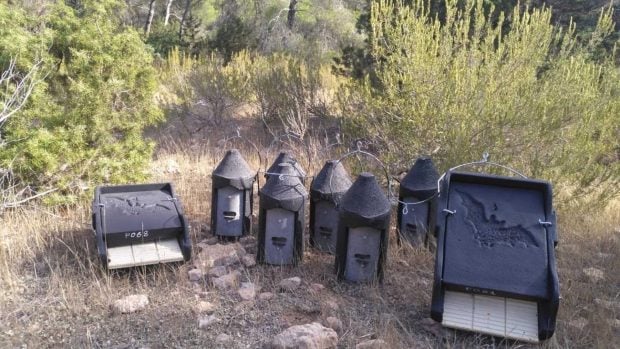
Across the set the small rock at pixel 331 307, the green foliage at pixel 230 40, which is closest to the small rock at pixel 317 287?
the small rock at pixel 331 307

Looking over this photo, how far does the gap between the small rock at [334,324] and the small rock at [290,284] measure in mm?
456

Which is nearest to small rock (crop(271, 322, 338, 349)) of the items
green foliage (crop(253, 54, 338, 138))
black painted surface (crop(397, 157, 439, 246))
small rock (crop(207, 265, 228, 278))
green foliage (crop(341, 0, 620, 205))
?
small rock (crop(207, 265, 228, 278))

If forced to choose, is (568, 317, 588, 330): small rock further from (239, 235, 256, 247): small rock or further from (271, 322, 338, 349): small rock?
(239, 235, 256, 247): small rock

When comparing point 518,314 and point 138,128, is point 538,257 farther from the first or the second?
point 138,128

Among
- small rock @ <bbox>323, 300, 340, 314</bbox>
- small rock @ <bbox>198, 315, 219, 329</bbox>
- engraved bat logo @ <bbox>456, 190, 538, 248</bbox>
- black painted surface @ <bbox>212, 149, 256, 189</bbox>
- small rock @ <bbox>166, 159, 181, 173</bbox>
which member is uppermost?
black painted surface @ <bbox>212, 149, 256, 189</bbox>

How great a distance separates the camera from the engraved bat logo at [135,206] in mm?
3639

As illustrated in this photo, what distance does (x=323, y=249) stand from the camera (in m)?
4.11

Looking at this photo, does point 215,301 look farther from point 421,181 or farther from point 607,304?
point 607,304

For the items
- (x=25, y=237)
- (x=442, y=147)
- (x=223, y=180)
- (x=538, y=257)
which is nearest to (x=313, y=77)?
(x=442, y=147)

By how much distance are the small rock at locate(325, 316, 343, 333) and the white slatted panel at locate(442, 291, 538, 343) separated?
588 millimetres

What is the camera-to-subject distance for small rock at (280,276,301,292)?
3523 mm

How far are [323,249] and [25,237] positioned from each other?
224 centimetres

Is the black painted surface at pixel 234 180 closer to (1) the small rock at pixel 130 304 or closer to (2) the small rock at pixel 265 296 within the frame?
(2) the small rock at pixel 265 296

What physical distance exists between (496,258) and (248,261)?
1677 mm
